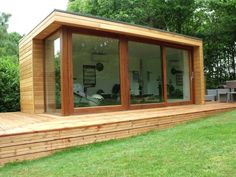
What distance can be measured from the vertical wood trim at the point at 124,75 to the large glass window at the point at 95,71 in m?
0.10

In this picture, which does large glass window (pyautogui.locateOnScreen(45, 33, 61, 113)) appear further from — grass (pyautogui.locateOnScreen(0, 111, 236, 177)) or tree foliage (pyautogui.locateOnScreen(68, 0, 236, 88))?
tree foliage (pyautogui.locateOnScreen(68, 0, 236, 88))

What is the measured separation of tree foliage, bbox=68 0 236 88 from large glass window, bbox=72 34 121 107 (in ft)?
21.5

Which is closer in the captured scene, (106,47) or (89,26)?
(89,26)

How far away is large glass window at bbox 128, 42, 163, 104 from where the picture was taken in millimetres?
7590

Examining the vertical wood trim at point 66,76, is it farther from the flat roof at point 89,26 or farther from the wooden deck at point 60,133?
the wooden deck at point 60,133

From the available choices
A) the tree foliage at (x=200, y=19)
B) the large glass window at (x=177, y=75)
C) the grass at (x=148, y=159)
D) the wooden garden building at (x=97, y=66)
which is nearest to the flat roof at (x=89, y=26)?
the wooden garden building at (x=97, y=66)

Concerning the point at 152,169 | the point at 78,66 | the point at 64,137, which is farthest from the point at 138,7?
the point at 152,169

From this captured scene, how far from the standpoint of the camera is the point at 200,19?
1416cm

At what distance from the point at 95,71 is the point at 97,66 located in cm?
13

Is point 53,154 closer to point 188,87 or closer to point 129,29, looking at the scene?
point 129,29

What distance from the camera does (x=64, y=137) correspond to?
15.3ft

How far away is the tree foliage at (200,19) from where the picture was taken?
41.3ft

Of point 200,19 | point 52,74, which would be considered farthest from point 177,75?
point 200,19

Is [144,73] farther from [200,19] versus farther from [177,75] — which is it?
[200,19]
